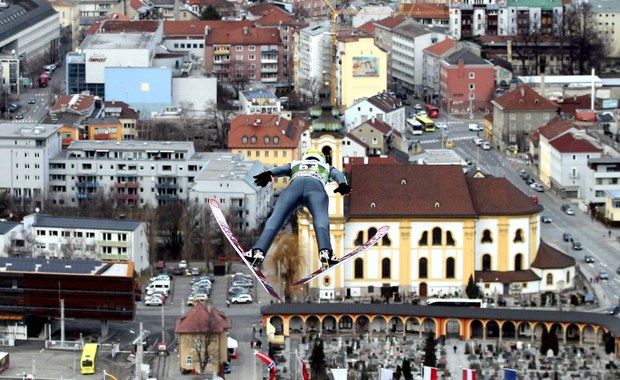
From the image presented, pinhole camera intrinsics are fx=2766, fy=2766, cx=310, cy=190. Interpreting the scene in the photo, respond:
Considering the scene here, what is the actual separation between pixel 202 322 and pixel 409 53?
130 ft

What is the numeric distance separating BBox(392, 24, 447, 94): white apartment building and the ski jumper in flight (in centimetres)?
4839

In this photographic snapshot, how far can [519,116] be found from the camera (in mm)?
83188

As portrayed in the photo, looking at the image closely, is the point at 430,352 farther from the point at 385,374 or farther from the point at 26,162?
the point at 26,162

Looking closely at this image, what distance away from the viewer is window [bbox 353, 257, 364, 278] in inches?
2516

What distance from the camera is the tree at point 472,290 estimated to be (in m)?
63.4

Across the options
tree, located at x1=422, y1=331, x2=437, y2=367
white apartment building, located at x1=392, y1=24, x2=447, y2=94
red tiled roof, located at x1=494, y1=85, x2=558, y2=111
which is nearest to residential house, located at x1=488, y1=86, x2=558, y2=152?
red tiled roof, located at x1=494, y1=85, x2=558, y2=111

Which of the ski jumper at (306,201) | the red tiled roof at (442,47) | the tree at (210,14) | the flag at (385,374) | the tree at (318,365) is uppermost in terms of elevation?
the ski jumper at (306,201)

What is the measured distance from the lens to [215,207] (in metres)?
46.6

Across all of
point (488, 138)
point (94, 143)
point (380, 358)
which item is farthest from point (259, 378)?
point (488, 138)

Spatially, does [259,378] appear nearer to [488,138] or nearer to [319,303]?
[319,303]

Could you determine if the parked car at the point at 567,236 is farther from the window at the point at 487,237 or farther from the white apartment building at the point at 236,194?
the white apartment building at the point at 236,194

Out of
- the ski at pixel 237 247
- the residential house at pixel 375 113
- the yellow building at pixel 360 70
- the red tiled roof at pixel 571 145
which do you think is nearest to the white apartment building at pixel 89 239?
the red tiled roof at pixel 571 145

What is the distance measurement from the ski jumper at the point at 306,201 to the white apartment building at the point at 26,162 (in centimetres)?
2893

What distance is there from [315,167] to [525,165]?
3480 centimetres
